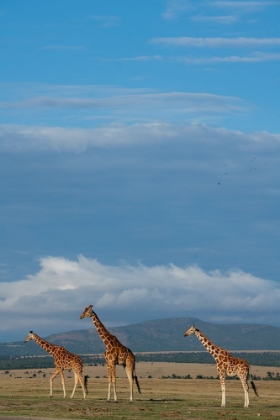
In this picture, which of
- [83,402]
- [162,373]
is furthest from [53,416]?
[162,373]

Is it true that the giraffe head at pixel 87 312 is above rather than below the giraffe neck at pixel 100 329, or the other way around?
above

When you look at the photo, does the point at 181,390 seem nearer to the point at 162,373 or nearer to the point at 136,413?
the point at 136,413

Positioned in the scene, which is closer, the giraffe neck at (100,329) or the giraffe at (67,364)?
the giraffe neck at (100,329)

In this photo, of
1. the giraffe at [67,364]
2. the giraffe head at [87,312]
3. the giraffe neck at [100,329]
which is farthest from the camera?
the giraffe at [67,364]

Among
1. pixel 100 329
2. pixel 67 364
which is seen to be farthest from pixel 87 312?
pixel 67 364

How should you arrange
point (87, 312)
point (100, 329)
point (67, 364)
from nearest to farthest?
point (100, 329) < point (87, 312) < point (67, 364)

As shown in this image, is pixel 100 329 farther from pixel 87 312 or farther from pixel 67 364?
pixel 67 364

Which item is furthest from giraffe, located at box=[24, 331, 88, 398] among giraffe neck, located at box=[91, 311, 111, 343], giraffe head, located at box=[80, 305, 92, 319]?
giraffe head, located at box=[80, 305, 92, 319]

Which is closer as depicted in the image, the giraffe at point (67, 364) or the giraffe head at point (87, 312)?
the giraffe head at point (87, 312)

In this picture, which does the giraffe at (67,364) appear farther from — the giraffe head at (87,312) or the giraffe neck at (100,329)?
the giraffe head at (87,312)

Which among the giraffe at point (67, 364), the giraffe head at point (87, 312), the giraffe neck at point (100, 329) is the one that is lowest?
the giraffe at point (67, 364)

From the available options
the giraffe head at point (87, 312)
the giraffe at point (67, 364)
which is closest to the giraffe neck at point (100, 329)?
the giraffe head at point (87, 312)

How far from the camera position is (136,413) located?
40.5m

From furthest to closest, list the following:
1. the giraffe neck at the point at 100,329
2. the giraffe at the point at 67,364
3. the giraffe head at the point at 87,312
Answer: the giraffe at the point at 67,364 < the giraffe head at the point at 87,312 < the giraffe neck at the point at 100,329
